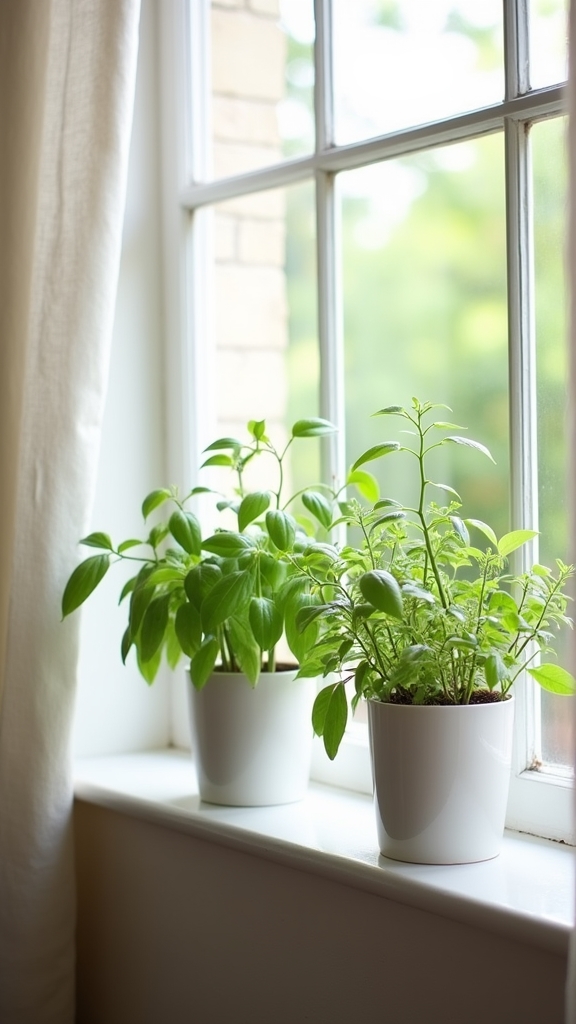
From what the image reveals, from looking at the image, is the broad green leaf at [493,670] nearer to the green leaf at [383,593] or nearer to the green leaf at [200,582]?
the green leaf at [383,593]

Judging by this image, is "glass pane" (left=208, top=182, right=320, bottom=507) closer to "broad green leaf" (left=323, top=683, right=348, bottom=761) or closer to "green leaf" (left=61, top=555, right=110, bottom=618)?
"green leaf" (left=61, top=555, right=110, bottom=618)

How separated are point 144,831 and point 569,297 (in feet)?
2.87

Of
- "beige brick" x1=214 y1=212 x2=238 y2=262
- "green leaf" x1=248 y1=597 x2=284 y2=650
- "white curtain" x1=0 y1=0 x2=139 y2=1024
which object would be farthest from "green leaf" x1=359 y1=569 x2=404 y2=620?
"beige brick" x1=214 y1=212 x2=238 y2=262

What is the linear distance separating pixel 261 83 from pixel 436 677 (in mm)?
925

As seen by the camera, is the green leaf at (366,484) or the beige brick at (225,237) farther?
the beige brick at (225,237)

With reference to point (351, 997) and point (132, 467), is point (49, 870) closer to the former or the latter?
point (351, 997)

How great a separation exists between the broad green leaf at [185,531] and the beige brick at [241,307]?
43 centimetres

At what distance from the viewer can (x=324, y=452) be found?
51.9 inches

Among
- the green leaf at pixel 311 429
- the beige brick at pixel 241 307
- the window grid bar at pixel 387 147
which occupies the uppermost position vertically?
the window grid bar at pixel 387 147

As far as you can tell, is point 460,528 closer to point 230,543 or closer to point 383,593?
point 383,593

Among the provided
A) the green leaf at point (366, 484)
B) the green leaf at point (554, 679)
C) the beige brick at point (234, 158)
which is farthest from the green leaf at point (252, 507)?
the beige brick at point (234, 158)

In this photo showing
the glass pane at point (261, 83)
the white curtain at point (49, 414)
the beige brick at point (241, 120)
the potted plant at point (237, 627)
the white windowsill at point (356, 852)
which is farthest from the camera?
the beige brick at point (241, 120)

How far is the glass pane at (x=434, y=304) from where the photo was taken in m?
1.17

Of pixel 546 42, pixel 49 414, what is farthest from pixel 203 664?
pixel 546 42
